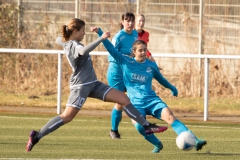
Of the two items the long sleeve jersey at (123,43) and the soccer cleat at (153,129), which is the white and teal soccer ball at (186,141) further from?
the long sleeve jersey at (123,43)

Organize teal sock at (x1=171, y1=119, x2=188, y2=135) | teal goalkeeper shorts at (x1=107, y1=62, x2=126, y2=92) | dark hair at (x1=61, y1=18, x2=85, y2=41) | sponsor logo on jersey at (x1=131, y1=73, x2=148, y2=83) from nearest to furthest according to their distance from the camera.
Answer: teal sock at (x1=171, y1=119, x2=188, y2=135), dark hair at (x1=61, y1=18, x2=85, y2=41), sponsor logo on jersey at (x1=131, y1=73, x2=148, y2=83), teal goalkeeper shorts at (x1=107, y1=62, x2=126, y2=92)

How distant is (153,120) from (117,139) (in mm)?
3873

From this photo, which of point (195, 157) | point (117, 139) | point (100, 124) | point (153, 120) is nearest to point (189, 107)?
point (153, 120)

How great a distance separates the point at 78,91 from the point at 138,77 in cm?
88

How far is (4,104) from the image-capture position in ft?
57.5

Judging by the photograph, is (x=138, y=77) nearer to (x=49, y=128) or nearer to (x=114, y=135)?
(x=49, y=128)

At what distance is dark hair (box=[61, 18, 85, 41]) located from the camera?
9828mm

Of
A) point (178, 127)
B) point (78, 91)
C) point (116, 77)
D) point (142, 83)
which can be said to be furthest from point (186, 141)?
point (116, 77)

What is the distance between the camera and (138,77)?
1016cm

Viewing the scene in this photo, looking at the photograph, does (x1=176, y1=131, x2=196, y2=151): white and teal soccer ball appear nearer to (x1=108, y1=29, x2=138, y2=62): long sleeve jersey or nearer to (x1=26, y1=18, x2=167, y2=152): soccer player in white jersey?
(x1=26, y1=18, x2=167, y2=152): soccer player in white jersey

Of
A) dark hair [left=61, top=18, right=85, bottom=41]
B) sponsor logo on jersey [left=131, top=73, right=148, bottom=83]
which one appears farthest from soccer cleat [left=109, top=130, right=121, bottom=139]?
dark hair [left=61, top=18, right=85, bottom=41]

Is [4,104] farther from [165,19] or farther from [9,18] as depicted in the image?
[165,19]

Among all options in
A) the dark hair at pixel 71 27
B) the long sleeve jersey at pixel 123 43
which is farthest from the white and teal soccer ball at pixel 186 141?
the long sleeve jersey at pixel 123 43

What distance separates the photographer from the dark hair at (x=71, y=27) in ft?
32.2
